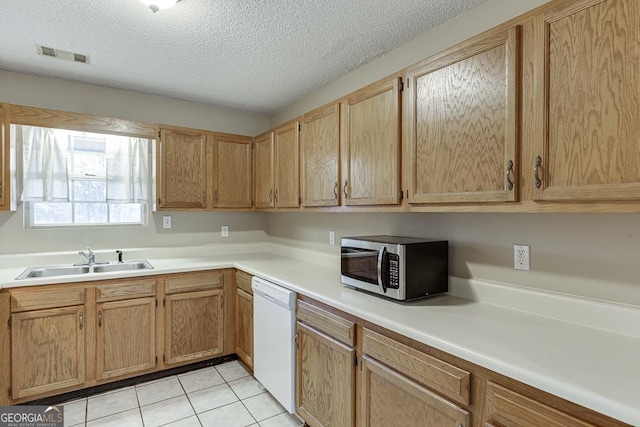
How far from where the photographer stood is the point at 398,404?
1435mm

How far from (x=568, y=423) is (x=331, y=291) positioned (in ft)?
4.03

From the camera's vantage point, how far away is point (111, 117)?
A: 2.92 m

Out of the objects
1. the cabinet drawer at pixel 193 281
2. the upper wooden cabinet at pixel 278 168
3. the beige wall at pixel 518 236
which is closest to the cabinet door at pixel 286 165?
the upper wooden cabinet at pixel 278 168

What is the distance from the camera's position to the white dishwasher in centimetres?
212

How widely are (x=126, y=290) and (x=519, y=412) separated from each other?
2570 millimetres

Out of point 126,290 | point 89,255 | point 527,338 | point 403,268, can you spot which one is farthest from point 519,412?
point 89,255

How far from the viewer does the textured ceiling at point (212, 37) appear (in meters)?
1.83

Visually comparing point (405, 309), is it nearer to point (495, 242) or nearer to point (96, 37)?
point (495, 242)

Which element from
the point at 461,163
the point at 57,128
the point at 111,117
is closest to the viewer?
the point at 461,163

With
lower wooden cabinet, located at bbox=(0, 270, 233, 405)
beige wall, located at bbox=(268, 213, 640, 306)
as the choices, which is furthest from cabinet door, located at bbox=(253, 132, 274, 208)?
beige wall, located at bbox=(268, 213, 640, 306)

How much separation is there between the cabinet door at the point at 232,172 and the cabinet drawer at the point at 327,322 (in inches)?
64.4

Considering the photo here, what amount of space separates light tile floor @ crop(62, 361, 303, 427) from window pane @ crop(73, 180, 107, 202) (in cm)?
159

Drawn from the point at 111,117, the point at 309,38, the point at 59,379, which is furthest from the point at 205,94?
the point at 59,379

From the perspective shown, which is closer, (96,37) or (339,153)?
(96,37)
